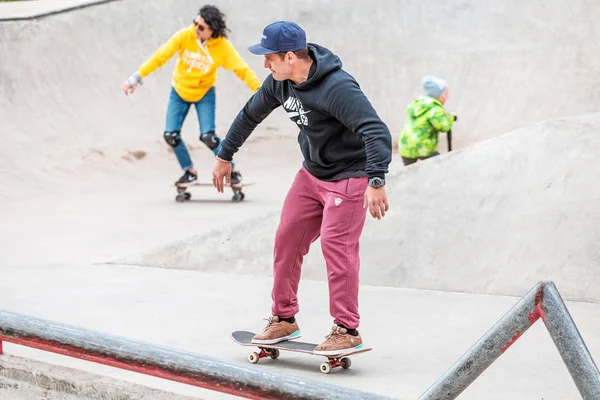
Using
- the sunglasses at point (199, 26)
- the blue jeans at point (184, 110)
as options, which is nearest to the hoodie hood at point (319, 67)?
the sunglasses at point (199, 26)

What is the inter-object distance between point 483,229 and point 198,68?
3.79m

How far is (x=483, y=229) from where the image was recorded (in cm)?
595

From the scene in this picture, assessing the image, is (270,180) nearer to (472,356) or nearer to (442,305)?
(442,305)

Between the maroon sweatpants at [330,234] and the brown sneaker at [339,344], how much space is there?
41 mm

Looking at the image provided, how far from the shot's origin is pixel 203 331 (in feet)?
15.6

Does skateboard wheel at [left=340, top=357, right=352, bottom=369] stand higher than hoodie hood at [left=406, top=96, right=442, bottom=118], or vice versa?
hoodie hood at [left=406, top=96, right=442, bottom=118]

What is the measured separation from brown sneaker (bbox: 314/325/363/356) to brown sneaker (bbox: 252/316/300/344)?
0.77ft

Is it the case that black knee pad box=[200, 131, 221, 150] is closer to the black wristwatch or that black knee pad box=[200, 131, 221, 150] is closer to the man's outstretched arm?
the man's outstretched arm

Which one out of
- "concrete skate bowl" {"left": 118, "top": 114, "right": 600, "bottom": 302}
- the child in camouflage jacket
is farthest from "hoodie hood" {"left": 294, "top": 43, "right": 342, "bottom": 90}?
the child in camouflage jacket

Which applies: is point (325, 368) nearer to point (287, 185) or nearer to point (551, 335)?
point (551, 335)

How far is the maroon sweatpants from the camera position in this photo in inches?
159

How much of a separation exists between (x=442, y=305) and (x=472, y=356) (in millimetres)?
2611

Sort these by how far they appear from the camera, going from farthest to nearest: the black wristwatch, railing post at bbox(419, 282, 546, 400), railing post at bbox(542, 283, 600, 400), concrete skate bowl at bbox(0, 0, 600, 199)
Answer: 1. concrete skate bowl at bbox(0, 0, 600, 199)
2. the black wristwatch
3. railing post at bbox(419, 282, 546, 400)
4. railing post at bbox(542, 283, 600, 400)

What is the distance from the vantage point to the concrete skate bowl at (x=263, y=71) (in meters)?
11.1
